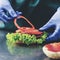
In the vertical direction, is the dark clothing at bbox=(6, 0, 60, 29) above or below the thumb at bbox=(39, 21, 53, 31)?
above

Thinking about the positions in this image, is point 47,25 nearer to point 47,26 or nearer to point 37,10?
point 47,26

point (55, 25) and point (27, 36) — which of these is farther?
point (55, 25)

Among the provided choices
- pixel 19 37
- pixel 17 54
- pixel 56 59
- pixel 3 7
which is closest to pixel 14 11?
pixel 3 7

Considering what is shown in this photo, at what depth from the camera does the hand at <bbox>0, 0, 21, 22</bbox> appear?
1.92 meters

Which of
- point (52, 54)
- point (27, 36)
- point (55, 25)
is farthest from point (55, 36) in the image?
point (52, 54)

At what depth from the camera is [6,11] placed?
1.95 m

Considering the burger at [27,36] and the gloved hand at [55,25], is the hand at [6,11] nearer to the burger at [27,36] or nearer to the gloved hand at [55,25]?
the burger at [27,36]

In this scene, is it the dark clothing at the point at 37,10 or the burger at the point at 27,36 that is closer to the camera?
the burger at the point at 27,36

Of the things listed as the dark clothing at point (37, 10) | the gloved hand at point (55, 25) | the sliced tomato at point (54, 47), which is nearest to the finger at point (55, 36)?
the gloved hand at point (55, 25)

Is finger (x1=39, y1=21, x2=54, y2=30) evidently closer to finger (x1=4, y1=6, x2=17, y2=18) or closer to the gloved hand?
the gloved hand

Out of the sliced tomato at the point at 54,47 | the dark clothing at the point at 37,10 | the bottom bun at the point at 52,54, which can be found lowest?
the bottom bun at the point at 52,54

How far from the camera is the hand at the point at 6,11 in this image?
1.92 metres

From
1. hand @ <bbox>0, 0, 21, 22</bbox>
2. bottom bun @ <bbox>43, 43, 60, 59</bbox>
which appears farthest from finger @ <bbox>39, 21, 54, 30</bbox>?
bottom bun @ <bbox>43, 43, 60, 59</bbox>

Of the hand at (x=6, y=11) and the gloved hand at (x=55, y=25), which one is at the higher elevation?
the hand at (x=6, y=11)
